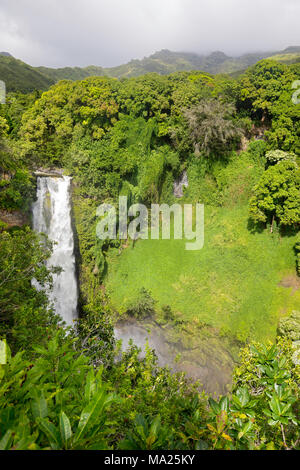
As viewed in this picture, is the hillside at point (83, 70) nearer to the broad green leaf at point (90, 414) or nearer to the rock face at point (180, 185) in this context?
the rock face at point (180, 185)

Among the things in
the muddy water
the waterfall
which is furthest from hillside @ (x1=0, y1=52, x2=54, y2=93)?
the muddy water

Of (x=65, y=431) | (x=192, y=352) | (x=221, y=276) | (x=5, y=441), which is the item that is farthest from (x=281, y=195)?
(x=5, y=441)

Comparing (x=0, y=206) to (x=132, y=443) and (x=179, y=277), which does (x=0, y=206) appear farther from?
(x=132, y=443)

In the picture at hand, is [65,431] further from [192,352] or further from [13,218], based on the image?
[13,218]

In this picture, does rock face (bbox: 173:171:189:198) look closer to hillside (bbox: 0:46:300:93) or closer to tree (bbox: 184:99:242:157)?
tree (bbox: 184:99:242:157)

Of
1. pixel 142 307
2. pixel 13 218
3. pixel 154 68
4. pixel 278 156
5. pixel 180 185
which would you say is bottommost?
pixel 142 307

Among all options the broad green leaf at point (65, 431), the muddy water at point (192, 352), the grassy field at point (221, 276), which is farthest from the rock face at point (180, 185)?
the broad green leaf at point (65, 431)

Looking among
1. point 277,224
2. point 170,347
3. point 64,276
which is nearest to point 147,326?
point 170,347
